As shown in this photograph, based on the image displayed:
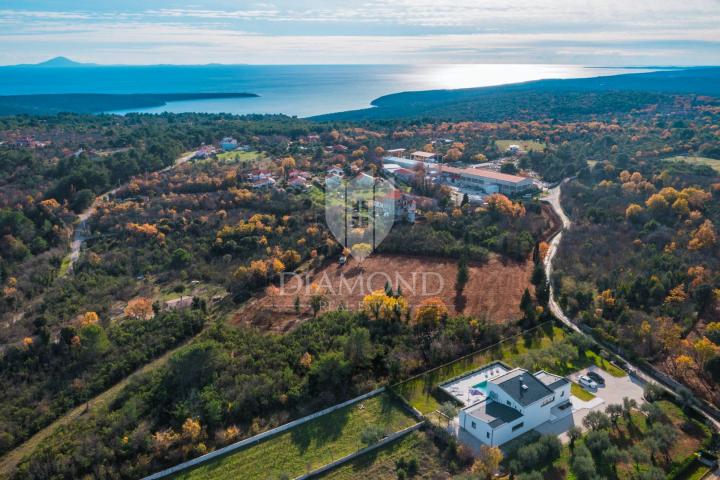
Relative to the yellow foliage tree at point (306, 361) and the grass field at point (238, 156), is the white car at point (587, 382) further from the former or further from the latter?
the grass field at point (238, 156)

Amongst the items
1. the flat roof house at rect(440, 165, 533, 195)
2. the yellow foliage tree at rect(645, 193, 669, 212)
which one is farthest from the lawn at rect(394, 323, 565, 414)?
the flat roof house at rect(440, 165, 533, 195)

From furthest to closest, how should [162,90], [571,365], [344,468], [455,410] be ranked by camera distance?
[162,90]
[571,365]
[455,410]
[344,468]

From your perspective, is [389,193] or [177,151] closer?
[389,193]

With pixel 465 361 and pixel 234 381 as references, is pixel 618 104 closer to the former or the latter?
pixel 465 361

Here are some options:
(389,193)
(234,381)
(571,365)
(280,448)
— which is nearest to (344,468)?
(280,448)

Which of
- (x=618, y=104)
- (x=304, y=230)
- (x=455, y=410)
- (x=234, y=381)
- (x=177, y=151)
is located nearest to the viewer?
(x=455, y=410)

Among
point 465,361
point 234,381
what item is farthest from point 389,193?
point 234,381

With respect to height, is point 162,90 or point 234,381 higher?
point 162,90

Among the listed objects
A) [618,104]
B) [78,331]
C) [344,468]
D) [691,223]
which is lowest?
[344,468]
